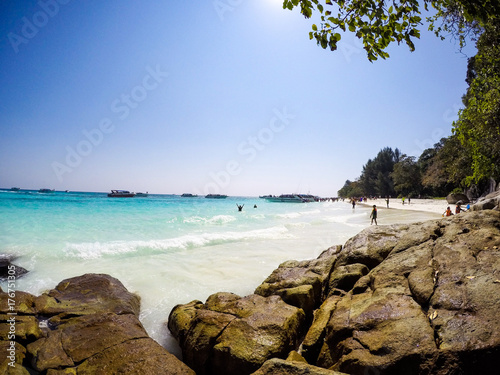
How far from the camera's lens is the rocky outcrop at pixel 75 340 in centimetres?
322

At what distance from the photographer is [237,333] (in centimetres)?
392

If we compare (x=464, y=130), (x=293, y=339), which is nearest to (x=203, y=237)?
(x=293, y=339)

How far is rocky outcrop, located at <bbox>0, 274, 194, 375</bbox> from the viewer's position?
322 centimetres

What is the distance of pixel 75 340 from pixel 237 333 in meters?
2.58

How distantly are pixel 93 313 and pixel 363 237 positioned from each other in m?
7.07

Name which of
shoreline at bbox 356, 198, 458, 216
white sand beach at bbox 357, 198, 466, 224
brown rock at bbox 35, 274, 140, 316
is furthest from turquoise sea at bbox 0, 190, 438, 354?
shoreline at bbox 356, 198, 458, 216

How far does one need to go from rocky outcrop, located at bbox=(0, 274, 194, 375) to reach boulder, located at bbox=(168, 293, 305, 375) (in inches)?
20.6

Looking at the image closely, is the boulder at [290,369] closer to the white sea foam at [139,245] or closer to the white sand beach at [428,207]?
the white sea foam at [139,245]

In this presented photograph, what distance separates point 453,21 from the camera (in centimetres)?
960

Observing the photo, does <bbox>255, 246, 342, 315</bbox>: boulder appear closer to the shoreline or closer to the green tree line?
the green tree line

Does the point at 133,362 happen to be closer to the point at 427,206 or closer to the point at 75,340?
the point at 75,340

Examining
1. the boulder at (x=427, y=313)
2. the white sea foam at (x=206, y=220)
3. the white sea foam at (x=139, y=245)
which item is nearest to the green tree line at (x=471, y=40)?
the boulder at (x=427, y=313)

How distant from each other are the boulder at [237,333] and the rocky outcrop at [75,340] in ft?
1.72

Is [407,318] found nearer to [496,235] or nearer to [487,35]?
[496,235]
